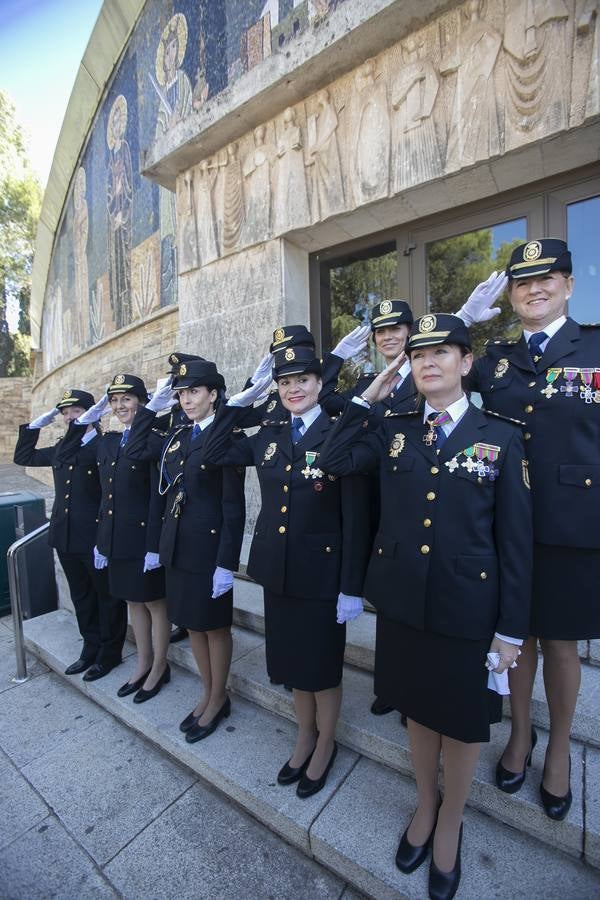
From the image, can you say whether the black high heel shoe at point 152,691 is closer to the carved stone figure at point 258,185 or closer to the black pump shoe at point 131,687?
the black pump shoe at point 131,687

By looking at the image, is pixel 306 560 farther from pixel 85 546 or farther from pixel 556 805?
pixel 85 546

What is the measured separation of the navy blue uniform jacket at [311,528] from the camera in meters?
2.20

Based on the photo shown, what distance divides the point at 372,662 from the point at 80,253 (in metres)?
12.9

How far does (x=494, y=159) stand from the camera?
368cm

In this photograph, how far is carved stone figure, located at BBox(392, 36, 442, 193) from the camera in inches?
154

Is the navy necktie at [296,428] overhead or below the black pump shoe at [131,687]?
overhead

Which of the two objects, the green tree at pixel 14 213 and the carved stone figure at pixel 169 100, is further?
the green tree at pixel 14 213

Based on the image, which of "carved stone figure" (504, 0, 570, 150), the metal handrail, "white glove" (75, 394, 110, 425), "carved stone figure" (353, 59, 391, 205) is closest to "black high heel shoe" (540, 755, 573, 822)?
"white glove" (75, 394, 110, 425)

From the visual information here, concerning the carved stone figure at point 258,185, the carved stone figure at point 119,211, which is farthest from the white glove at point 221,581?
the carved stone figure at point 119,211

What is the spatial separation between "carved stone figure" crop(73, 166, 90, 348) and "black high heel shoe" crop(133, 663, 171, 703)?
1082 cm

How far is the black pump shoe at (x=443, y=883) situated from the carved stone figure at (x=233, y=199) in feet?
18.5

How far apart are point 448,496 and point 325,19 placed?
15.8 feet

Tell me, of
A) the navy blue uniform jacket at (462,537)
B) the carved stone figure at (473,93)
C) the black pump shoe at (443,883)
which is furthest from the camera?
the carved stone figure at (473,93)

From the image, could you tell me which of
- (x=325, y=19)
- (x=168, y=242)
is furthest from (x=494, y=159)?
(x=168, y=242)
